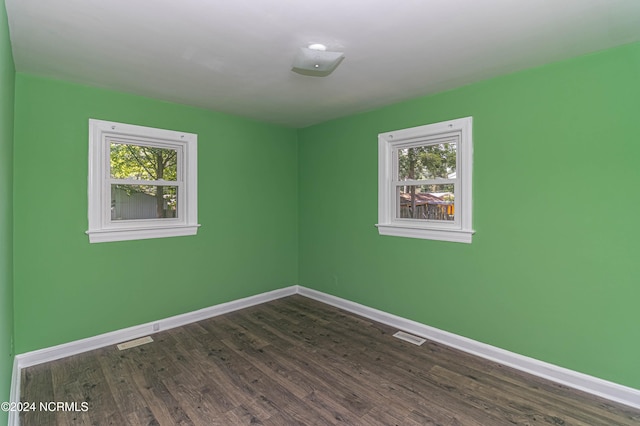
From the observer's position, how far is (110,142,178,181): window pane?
3148 millimetres

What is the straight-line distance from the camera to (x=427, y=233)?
3191 mm

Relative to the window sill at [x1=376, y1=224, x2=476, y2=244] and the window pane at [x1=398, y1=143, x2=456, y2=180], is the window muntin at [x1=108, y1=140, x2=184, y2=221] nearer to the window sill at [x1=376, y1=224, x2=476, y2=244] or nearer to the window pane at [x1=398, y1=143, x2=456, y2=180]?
the window sill at [x1=376, y1=224, x2=476, y2=244]

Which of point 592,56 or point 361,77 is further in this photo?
point 361,77

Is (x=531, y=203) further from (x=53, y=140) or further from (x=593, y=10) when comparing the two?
(x=53, y=140)

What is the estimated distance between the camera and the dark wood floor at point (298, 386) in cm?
205

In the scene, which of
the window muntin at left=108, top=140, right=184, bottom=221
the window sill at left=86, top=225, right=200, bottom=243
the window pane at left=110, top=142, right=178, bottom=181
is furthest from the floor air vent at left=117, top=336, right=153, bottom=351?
the window pane at left=110, top=142, right=178, bottom=181

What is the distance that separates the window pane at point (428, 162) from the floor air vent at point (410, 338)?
1.61m

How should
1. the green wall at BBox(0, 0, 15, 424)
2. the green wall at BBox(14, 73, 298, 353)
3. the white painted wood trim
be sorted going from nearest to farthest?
the green wall at BBox(0, 0, 15, 424) → the white painted wood trim → the green wall at BBox(14, 73, 298, 353)

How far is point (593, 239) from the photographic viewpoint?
7.50 feet

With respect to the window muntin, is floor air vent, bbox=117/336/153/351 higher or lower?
lower

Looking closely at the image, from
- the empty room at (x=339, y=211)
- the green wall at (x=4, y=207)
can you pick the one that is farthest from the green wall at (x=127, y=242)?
the green wall at (x=4, y=207)

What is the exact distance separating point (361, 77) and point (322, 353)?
244cm

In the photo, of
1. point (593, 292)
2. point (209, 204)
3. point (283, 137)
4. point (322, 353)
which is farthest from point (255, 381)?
point (283, 137)

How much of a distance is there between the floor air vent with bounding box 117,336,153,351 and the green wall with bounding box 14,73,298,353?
0.19m
